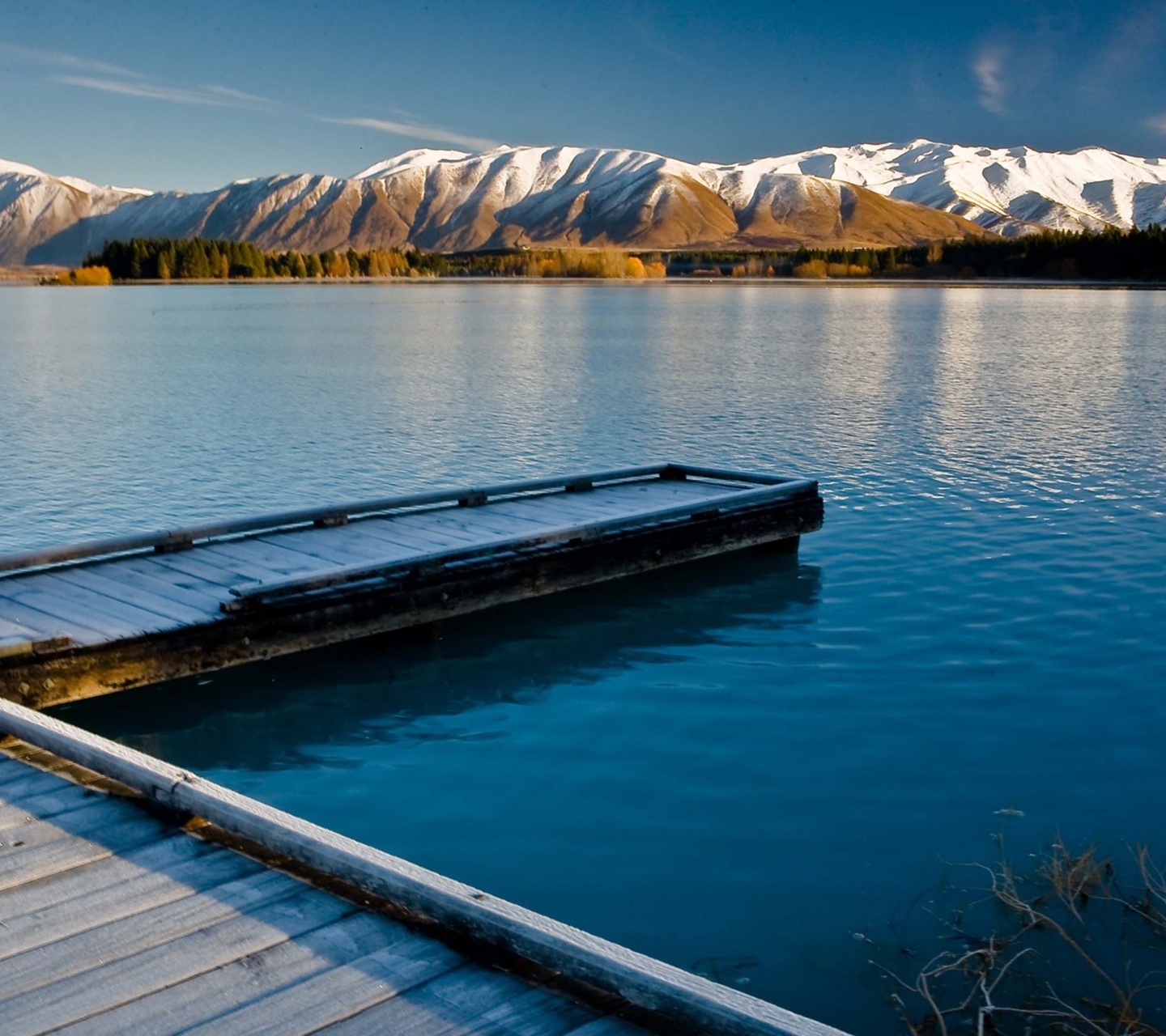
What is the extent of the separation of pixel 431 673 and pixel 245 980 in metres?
6.52

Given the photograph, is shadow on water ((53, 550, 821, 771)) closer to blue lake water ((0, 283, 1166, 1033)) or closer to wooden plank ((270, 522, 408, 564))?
blue lake water ((0, 283, 1166, 1033))

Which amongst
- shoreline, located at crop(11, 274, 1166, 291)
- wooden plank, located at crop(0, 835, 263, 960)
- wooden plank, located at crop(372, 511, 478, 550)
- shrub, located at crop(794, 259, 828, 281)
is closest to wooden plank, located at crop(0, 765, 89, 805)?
wooden plank, located at crop(0, 835, 263, 960)

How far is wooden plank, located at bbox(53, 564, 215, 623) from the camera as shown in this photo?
31.8ft

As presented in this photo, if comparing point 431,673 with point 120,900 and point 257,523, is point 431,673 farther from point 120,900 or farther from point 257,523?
point 120,900

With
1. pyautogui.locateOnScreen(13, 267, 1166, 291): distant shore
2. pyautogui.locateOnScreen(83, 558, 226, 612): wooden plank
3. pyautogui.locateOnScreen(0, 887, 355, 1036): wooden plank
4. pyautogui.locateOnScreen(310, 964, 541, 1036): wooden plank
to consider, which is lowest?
pyautogui.locateOnScreen(83, 558, 226, 612): wooden plank

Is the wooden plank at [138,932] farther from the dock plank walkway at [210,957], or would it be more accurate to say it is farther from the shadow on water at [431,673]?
the shadow on water at [431,673]

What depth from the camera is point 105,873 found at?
16.6 ft

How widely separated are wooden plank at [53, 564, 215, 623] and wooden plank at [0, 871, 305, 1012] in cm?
495

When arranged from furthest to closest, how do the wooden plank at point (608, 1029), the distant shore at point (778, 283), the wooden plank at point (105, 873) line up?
the distant shore at point (778, 283), the wooden plank at point (105, 873), the wooden plank at point (608, 1029)

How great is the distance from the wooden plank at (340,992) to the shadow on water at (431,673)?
4562mm

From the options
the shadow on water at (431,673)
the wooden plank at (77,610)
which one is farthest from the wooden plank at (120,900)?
the wooden plank at (77,610)

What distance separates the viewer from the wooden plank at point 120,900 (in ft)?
15.0

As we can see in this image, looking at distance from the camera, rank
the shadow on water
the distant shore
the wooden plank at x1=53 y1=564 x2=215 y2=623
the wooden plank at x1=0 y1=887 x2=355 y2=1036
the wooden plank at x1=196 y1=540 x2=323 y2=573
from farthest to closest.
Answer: the distant shore < the wooden plank at x1=196 y1=540 x2=323 y2=573 < the wooden plank at x1=53 y1=564 x2=215 y2=623 < the shadow on water < the wooden plank at x1=0 y1=887 x2=355 y2=1036

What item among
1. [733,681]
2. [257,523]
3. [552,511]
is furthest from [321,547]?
[733,681]
